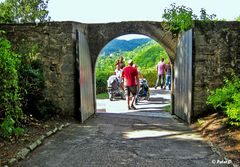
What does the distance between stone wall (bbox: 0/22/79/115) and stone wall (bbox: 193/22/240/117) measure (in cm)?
303

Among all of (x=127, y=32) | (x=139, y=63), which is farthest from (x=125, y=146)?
(x=139, y=63)

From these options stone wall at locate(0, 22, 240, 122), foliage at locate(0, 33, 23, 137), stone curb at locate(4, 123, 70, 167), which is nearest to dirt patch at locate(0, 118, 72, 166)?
stone curb at locate(4, 123, 70, 167)

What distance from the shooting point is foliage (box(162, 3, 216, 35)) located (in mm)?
8938

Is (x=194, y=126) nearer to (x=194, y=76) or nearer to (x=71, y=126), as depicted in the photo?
(x=194, y=76)

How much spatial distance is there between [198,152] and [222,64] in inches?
146

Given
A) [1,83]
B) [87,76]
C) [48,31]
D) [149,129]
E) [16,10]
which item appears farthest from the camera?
[16,10]

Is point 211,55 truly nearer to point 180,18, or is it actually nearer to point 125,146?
point 180,18

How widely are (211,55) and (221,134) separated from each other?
2659 millimetres

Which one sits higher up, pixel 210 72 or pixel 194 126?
pixel 210 72

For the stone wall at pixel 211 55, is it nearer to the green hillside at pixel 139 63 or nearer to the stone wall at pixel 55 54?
the stone wall at pixel 55 54

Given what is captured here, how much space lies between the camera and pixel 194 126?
8.34 m

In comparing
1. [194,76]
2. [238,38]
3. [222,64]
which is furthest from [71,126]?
[238,38]

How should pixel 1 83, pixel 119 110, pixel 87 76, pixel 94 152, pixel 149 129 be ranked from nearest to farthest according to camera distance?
pixel 94 152 < pixel 1 83 < pixel 149 129 < pixel 87 76 < pixel 119 110

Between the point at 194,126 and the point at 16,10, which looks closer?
the point at 194,126
